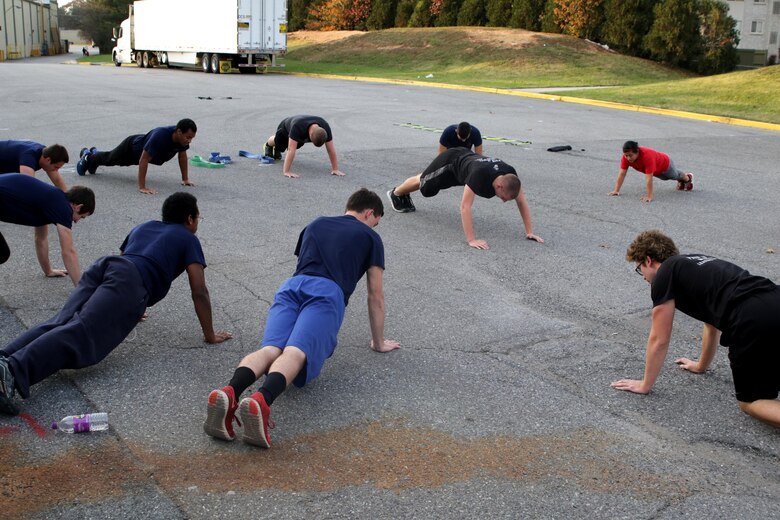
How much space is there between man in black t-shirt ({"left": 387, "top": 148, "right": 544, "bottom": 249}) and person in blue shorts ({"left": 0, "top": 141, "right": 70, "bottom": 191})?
3825 millimetres

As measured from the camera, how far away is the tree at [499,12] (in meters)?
46.0

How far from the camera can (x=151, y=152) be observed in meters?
10.4

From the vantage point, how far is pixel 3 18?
69125 mm

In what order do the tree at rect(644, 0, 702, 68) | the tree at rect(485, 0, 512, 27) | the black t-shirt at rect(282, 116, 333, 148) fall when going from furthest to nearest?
1. the tree at rect(485, 0, 512, 27)
2. the tree at rect(644, 0, 702, 68)
3. the black t-shirt at rect(282, 116, 333, 148)

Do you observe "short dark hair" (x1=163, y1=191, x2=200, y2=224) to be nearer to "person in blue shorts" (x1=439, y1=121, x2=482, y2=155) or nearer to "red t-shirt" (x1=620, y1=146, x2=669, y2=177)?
"person in blue shorts" (x1=439, y1=121, x2=482, y2=155)

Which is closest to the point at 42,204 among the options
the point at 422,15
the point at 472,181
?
the point at 472,181

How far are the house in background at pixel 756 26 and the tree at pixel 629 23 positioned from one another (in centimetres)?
1837

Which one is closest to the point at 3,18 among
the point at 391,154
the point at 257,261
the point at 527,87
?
the point at 527,87

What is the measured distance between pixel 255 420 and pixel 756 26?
58.9 m

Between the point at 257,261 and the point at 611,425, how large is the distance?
402 centimetres

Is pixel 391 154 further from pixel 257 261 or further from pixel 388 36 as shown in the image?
pixel 388 36

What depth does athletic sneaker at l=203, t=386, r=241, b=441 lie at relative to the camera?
4.14m

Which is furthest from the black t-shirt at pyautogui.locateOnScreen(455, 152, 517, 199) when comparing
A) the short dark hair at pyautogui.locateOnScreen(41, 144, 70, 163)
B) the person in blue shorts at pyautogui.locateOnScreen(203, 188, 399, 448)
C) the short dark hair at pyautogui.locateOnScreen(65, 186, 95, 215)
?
the short dark hair at pyautogui.locateOnScreen(41, 144, 70, 163)

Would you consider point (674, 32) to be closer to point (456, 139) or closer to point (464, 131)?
point (456, 139)
